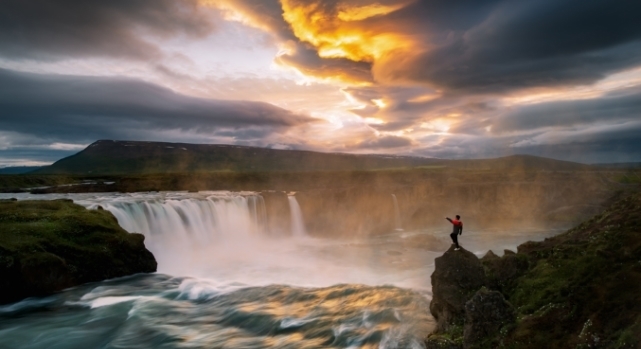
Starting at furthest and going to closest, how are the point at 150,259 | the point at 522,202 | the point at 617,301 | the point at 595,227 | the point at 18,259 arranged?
the point at 522,202 → the point at 150,259 → the point at 18,259 → the point at 595,227 → the point at 617,301

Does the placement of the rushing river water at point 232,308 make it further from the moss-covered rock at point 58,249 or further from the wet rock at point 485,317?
the wet rock at point 485,317

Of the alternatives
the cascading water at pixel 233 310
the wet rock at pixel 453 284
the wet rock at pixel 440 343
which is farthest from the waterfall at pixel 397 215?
the wet rock at pixel 440 343

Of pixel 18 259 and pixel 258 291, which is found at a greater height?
pixel 18 259

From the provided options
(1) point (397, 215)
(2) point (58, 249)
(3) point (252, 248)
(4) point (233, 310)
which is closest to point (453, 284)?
(4) point (233, 310)

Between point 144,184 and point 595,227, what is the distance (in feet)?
237

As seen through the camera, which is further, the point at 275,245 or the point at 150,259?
the point at 275,245

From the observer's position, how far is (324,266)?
120 feet

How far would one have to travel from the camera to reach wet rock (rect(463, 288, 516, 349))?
1204 centimetres

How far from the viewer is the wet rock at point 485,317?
474 inches

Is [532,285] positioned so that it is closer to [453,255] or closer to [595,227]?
[453,255]

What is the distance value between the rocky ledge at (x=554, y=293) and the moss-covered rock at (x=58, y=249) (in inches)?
850

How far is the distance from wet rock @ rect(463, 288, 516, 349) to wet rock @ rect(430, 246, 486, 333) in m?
1.72

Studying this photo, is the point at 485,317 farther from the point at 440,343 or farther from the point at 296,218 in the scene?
the point at 296,218

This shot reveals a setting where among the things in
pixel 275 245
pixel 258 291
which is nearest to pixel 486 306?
pixel 258 291
